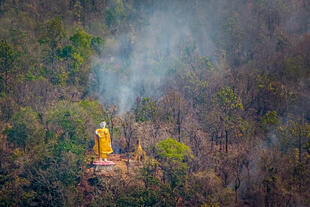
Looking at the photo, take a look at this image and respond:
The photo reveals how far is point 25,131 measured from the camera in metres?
33.4

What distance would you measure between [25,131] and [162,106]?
9583 mm

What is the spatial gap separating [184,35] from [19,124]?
2457 centimetres

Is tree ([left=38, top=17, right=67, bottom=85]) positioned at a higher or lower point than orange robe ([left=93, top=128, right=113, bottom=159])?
higher

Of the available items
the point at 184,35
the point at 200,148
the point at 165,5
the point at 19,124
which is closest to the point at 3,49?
the point at 19,124

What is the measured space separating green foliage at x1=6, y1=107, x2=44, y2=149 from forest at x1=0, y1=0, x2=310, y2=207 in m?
0.09

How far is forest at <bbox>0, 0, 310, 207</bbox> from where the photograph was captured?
3006cm

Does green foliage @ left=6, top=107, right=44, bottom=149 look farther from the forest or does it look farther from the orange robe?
the orange robe

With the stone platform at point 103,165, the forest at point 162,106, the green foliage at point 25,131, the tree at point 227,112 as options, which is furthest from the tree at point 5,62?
the tree at point 227,112

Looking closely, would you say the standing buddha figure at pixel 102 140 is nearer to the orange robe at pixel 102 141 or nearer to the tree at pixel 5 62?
the orange robe at pixel 102 141

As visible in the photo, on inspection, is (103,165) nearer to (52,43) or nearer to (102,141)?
(102,141)

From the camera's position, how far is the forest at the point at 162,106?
3006 cm

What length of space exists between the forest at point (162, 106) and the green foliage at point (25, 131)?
89 millimetres

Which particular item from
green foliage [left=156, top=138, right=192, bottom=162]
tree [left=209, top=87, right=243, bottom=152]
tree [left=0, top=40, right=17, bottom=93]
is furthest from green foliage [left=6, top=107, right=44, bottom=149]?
tree [left=209, top=87, right=243, bottom=152]

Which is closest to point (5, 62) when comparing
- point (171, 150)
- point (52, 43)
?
point (52, 43)
